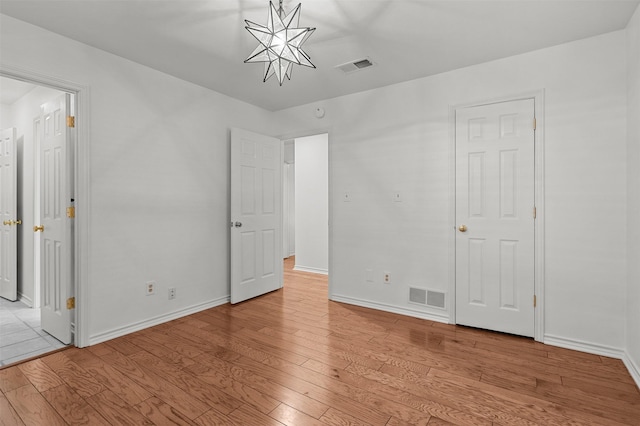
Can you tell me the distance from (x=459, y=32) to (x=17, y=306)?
535 cm

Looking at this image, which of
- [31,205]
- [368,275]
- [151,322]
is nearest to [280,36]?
[368,275]

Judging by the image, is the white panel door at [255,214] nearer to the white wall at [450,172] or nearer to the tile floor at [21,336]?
the white wall at [450,172]

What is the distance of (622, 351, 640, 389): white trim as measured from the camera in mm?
2115

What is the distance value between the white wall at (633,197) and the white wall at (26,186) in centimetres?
543

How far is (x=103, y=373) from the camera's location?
223 cm

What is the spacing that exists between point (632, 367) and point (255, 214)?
3676mm

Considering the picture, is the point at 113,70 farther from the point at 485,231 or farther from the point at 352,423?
the point at 485,231

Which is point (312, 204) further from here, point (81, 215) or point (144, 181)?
point (81, 215)

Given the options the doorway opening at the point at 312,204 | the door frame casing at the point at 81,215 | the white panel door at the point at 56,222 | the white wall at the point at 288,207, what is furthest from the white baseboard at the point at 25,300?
the white wall at the point at 288,207

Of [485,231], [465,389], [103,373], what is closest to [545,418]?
[465,389]

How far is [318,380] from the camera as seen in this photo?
7.06 feet

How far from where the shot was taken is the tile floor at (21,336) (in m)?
2.52

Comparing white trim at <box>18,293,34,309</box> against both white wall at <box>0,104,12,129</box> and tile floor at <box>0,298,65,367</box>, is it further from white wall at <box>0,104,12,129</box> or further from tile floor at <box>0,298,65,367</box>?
white wall at <box>0,104,12,129</box>

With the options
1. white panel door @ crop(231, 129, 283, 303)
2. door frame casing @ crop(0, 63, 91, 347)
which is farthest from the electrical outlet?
door frame casing @ crop(0, 63, 91, 347)
